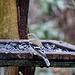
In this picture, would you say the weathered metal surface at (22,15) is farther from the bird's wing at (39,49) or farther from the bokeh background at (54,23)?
the bokeh background at (54,23)

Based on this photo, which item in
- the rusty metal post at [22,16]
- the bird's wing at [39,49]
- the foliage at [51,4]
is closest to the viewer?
the bird's wing at [39,49]

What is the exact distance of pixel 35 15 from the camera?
1017 cm

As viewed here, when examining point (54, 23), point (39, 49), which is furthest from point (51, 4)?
point (39, 49)

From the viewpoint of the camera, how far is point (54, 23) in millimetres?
9500

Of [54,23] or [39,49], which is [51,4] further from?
[39,49]

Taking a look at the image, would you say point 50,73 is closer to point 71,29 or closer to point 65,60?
point 71,29

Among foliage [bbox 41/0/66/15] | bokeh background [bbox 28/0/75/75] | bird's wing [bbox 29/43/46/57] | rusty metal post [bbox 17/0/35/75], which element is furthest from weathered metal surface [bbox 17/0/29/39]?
foliage [bbox 41/0/66/15]

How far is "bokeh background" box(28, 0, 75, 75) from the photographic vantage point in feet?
27.1

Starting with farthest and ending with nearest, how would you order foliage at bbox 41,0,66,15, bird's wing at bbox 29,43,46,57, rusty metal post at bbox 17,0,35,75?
1. foliage at bbox 41,0,66,15
2. rusty metal post at bbox 17,0,35,75
3. bird's wing at bbox 29,43,46,57

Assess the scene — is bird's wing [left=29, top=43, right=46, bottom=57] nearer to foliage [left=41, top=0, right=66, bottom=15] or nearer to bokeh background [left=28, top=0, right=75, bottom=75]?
bokeh background [left=28, top=0, right=75, bottom=75]

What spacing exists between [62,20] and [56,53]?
606cm

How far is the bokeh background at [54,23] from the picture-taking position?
8.26m

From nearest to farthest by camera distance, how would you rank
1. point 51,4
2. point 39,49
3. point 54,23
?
point 39,49 < point 51,4 < point 54,23

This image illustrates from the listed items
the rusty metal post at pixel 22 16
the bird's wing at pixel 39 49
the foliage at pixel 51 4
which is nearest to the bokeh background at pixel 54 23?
the foliage at pixel 51 4
